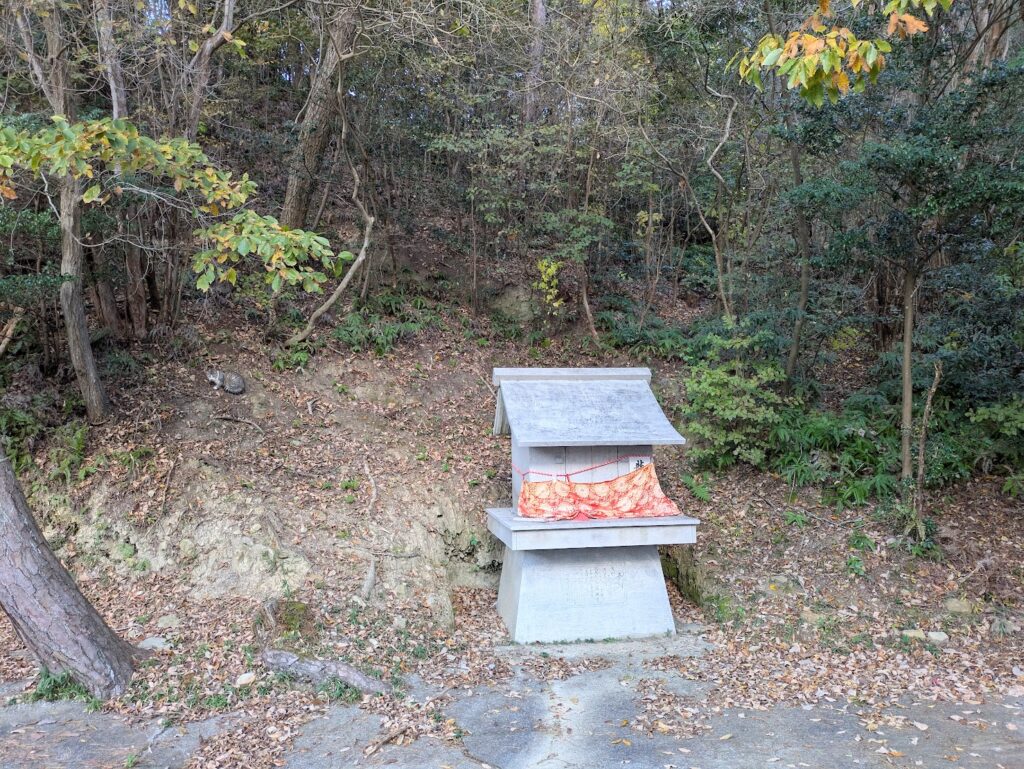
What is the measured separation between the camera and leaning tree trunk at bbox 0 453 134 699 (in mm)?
5508

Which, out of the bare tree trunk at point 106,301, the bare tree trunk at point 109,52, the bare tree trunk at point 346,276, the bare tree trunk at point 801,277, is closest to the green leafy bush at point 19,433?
the bare tree trunk at point 106,301

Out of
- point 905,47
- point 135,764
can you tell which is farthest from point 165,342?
point 905,47

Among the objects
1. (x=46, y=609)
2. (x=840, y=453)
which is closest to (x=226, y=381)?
(x=46, y=609)

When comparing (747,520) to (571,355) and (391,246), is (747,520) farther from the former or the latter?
(391,246)

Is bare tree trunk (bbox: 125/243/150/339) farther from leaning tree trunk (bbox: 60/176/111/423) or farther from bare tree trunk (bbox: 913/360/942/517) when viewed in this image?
bare tree trunk (bbox: 913/360/942/517)

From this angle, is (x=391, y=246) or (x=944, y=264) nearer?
(x=944, y=264)

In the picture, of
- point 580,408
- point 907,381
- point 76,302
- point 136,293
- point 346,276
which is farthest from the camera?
point 346,276

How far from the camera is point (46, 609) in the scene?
5613mm

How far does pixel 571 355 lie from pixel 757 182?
389cm

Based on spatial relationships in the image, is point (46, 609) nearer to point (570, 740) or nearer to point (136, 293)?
point (570, 740)

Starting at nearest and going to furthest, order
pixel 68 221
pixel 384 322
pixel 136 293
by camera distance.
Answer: pixel 68 221, pixel 136 293, pixel 384 322

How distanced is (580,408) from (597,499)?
0.95 meters

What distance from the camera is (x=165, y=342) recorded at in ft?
32.5

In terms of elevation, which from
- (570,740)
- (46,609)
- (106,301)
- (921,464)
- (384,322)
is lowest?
(570,740)
